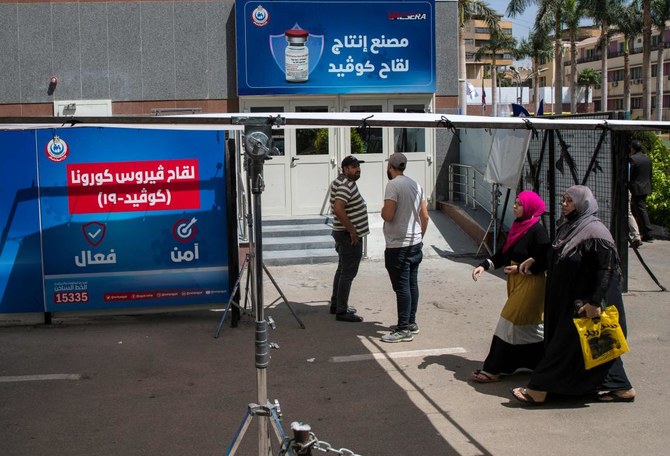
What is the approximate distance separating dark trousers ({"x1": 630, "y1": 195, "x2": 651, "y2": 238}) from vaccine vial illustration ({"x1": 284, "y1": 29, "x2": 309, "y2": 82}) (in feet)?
20.2

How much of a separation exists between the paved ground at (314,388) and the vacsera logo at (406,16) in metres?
6.28

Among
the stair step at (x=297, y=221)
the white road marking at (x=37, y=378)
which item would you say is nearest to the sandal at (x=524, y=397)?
the white road marking at (x=37, y=378)

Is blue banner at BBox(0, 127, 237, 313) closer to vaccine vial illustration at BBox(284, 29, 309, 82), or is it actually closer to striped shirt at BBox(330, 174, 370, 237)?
striped shirt at BBox(330, 174, 370, 237)

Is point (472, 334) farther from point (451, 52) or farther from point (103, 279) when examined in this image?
point (451, 52)

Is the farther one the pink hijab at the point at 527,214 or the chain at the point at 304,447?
the pink hijab at the point at 527,214

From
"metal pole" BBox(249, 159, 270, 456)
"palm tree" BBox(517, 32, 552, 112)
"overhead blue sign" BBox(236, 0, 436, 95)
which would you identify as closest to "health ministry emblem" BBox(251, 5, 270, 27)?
"overhead blue sign" BBox(236, 0, 436, 95)

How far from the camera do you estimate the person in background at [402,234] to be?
25.2ft

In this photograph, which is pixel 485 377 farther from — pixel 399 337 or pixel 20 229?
pixel 20 229

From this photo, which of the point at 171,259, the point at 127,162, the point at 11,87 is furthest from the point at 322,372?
the point at 11,87

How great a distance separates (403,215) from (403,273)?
58 centimetres

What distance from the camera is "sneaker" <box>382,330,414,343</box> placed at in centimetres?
781

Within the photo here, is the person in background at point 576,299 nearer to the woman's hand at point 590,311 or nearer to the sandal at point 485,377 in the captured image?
the woman's hand at point 590,311

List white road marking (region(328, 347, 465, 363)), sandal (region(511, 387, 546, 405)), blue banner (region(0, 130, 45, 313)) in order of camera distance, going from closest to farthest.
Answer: sandal (region(511, 387, 546, 405)) → white road marking (region(328, 347, 465, 363)) → blue banner (region(0, 130, 45, 313))

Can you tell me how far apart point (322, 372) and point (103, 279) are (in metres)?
3.06
